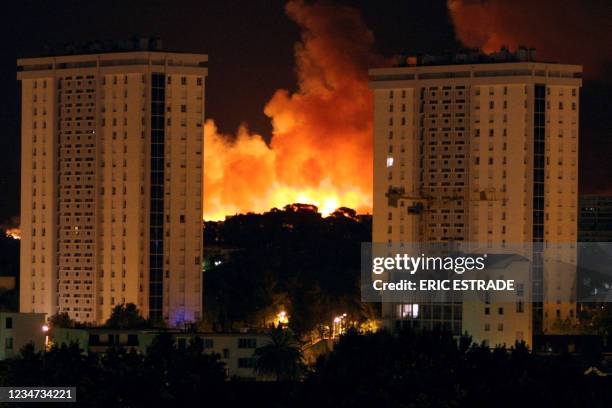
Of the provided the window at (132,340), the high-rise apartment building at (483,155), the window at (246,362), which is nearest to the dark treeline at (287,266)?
the high-rise apartment building at (483,155)

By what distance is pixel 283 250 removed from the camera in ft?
420

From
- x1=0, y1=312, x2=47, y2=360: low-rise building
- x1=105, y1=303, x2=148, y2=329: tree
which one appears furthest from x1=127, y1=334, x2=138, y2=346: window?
x1=105, y1=303, x2=148, y2=329: tree

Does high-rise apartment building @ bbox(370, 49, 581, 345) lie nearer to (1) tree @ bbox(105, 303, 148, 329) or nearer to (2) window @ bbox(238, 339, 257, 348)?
(1) tree @ bbox(105, 303, 148, 329)

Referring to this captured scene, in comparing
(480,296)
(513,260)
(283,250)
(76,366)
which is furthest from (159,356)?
(283,250)

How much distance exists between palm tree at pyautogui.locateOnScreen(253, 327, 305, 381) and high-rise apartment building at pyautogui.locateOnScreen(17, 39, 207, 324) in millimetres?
24556

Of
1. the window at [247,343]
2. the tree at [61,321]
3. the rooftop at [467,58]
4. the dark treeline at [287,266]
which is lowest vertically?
the window at [247,343]

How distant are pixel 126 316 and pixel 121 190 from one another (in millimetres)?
10665

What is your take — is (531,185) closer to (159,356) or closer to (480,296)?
(480,296)

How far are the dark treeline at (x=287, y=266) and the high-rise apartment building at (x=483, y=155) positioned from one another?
6.46 m

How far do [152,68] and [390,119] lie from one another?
13730 millimetres

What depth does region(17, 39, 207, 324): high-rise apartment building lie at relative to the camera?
101 metres

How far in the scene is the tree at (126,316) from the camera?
299 feet

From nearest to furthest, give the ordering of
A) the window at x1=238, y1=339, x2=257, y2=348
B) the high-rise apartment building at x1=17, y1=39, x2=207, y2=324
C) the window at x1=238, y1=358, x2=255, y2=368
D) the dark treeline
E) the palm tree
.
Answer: the palm tree
the window at x1=238, y1=358, x2=255, y2=368
the window at x1=238, y1=339, x2=257, y2=348
the high-rise apartment building at x1=17, y1=39, x2=207, y2=324
the dark treeline

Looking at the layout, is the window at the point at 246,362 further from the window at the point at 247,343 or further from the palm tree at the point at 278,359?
the window at the point at 247,343
